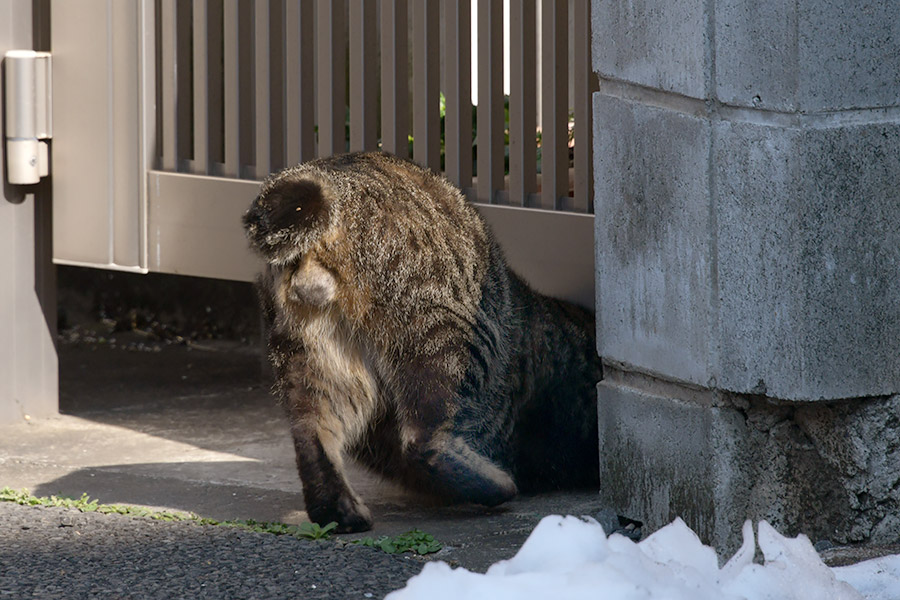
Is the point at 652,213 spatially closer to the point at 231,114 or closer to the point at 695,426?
the point at 695,426

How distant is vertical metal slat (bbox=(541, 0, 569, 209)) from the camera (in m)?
4.86

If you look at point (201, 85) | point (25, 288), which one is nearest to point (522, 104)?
point (201, 85)

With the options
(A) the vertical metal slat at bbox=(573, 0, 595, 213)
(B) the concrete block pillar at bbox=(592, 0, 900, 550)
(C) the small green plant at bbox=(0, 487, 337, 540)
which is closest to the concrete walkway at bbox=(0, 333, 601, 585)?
(C) the small green plant at bbox=(0, 487, 337, 540)

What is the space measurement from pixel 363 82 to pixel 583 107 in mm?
1065

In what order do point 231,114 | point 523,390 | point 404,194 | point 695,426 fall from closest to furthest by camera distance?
1. point 695,426
2. point 404,194
3. point 523,390
4. point 231,114

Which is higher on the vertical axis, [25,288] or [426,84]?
[426,84]

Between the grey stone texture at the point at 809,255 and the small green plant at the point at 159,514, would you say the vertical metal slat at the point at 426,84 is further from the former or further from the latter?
the grey stone texture at the point at 809,255

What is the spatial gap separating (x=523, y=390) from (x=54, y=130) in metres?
2.57

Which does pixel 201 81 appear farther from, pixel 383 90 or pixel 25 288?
pixel 25 288

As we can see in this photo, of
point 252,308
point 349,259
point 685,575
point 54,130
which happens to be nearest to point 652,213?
point 349,259

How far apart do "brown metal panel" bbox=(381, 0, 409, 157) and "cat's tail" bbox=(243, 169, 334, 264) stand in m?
1.40

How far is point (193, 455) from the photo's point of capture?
5395 millimetres

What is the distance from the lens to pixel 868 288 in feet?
11.7

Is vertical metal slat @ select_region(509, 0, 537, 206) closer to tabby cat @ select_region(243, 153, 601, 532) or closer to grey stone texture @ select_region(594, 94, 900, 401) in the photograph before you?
tabby cat @ select_region(243, 153, 601, 532)
